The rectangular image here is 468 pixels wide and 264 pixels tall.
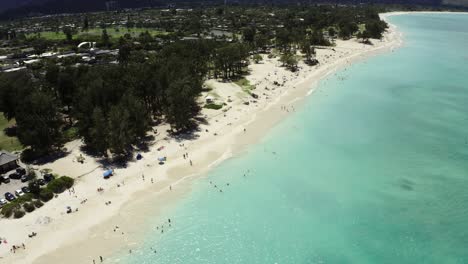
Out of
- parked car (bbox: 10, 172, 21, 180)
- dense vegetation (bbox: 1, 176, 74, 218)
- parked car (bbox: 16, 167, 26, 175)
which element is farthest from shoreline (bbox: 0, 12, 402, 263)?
parked car (bbox: 10, 172, 21, 180)

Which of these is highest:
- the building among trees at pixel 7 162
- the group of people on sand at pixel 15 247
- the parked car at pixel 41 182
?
the building among trees at pixel 7 162

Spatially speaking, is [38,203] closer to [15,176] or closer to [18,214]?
[18,214]

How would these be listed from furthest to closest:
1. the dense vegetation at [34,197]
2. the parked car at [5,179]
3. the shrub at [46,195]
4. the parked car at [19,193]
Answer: the parked car at [5,179]
the parked car at [19,193]
the shrub at [46,195]
the dense vegetation at [34,197]

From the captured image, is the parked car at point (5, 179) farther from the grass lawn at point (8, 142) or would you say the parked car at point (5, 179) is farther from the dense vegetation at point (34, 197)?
the grass lawn at point (8, 142)

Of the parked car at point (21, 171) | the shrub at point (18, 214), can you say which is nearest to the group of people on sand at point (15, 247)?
the shrub at point (18, 214)

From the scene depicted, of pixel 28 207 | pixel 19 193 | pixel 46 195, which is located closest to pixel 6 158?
pixel 19 193

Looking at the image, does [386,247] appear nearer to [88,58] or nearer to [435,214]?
[435,214]

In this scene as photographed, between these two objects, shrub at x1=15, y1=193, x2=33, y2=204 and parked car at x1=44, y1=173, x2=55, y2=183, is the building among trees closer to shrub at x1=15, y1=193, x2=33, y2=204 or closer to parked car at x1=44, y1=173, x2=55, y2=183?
parked car at x1=44, y1=173, x2=55, y2=183
